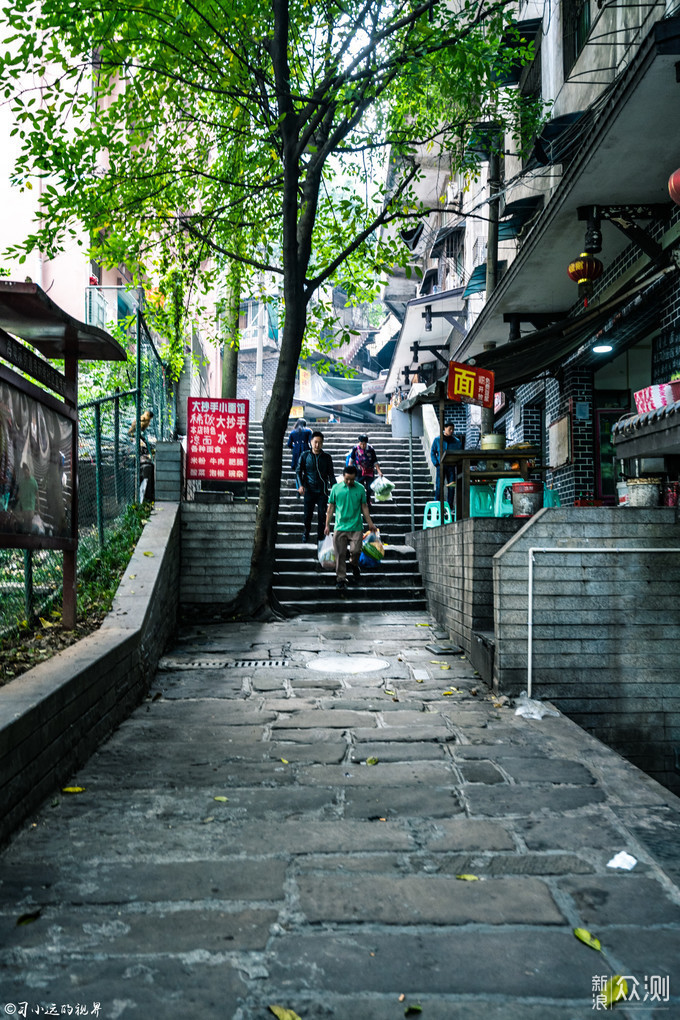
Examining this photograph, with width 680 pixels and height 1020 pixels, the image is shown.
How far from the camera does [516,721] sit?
5.38 m

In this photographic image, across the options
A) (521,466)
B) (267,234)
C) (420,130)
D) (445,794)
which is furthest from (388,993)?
(267,234)

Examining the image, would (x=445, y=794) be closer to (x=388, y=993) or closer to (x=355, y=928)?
(x=355, y=928)

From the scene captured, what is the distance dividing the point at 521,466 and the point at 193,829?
254 inches

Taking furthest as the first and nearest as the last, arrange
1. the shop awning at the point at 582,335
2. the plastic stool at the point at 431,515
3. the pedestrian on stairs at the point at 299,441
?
1. the pedestrian on stairs at the point at 299,441
2. the plastic stool at the point at 431,515
3. the shop awning at the point at 582,335

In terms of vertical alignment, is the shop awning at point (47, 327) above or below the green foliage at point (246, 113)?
below

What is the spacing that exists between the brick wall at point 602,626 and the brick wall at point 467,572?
1.21m

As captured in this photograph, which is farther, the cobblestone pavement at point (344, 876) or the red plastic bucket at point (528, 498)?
the red plastic bucket at point (528, 498)

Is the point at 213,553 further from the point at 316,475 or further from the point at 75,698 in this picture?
the point at 75,698

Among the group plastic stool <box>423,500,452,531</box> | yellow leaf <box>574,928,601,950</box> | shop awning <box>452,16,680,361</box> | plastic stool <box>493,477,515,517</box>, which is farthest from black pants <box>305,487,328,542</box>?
yellow leaf <box>574,928,601,950</box>

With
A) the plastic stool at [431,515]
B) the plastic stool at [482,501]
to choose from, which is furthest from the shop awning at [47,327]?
the plastic stool at [431,515]

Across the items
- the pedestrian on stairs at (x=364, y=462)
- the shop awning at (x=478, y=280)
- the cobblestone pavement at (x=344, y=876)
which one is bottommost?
the cobblestone pavement at (x=344, y=876)

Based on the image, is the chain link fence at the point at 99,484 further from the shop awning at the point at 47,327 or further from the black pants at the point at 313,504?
the black pants at the point at 313,504

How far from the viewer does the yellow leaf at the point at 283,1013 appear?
207 cm

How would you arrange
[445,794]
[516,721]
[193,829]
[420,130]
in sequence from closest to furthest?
[193,829]
[445,794]
[516,721]
[420,130]
